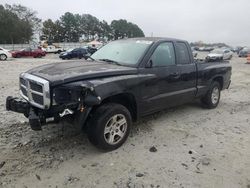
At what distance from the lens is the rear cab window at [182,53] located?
220 inches

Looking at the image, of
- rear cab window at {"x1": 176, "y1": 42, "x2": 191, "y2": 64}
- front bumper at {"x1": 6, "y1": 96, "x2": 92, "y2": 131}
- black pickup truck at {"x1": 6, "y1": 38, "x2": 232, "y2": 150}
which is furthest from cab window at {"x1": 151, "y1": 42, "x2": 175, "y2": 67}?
front bumper at {"x1": 6, "y1": 96, "x2": 92, "y2": 131}

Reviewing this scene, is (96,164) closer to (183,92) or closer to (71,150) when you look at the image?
(71,150)

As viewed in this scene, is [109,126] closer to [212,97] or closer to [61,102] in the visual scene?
[61,102]

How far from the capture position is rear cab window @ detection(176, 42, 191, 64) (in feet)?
18.3

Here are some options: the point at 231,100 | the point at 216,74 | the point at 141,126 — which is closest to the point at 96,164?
the point at 141,126

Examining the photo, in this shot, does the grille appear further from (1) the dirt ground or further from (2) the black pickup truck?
(1) the dirt ground

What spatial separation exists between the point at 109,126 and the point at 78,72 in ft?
3.18

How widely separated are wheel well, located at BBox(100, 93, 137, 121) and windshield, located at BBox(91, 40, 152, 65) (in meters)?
0.65

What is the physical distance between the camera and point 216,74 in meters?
6.81

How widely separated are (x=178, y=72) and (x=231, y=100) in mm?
3515

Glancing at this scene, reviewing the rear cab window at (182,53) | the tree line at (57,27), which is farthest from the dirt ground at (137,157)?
the tree line at (57,27)

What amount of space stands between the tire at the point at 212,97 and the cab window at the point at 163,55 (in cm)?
184

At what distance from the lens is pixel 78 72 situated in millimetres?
4008

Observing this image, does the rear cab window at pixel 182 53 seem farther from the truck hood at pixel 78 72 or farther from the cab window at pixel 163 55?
the truck hood at pixel 78 72
